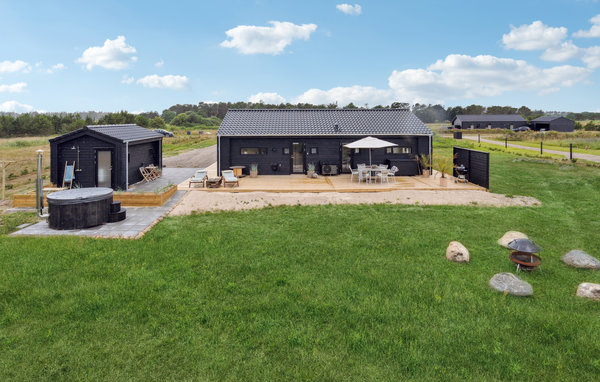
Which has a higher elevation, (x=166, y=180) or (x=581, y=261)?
(x=166, y=180)

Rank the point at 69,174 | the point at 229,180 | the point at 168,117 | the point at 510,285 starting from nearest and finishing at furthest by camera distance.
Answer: the point at 510,285 < the point at 69,174 < the point at 229,180 < the point at 168,117

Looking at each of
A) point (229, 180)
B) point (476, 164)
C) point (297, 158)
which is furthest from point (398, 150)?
point (229, 180)

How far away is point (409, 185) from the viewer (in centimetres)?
1570

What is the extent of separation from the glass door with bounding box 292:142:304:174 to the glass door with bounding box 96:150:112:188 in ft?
28.6

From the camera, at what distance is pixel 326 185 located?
15.6 metres

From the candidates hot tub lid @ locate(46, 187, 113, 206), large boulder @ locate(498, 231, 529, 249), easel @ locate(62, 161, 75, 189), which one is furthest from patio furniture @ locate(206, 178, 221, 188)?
large boulder @ locate(498, 231, 529, 249)

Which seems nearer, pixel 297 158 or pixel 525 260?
pixel 525 260

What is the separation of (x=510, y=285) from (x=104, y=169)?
47.5 feet

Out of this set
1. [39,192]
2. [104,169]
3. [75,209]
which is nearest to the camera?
[75,209]

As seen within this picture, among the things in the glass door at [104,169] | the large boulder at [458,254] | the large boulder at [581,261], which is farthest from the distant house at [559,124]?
the glass door at [104,169]

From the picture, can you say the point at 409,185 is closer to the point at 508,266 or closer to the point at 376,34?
the point at 508,266

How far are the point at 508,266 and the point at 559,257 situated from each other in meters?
1.58

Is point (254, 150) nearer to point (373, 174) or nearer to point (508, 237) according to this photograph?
point (373, 174)

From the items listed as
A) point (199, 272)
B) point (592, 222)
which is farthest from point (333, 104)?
point (199, 272)
